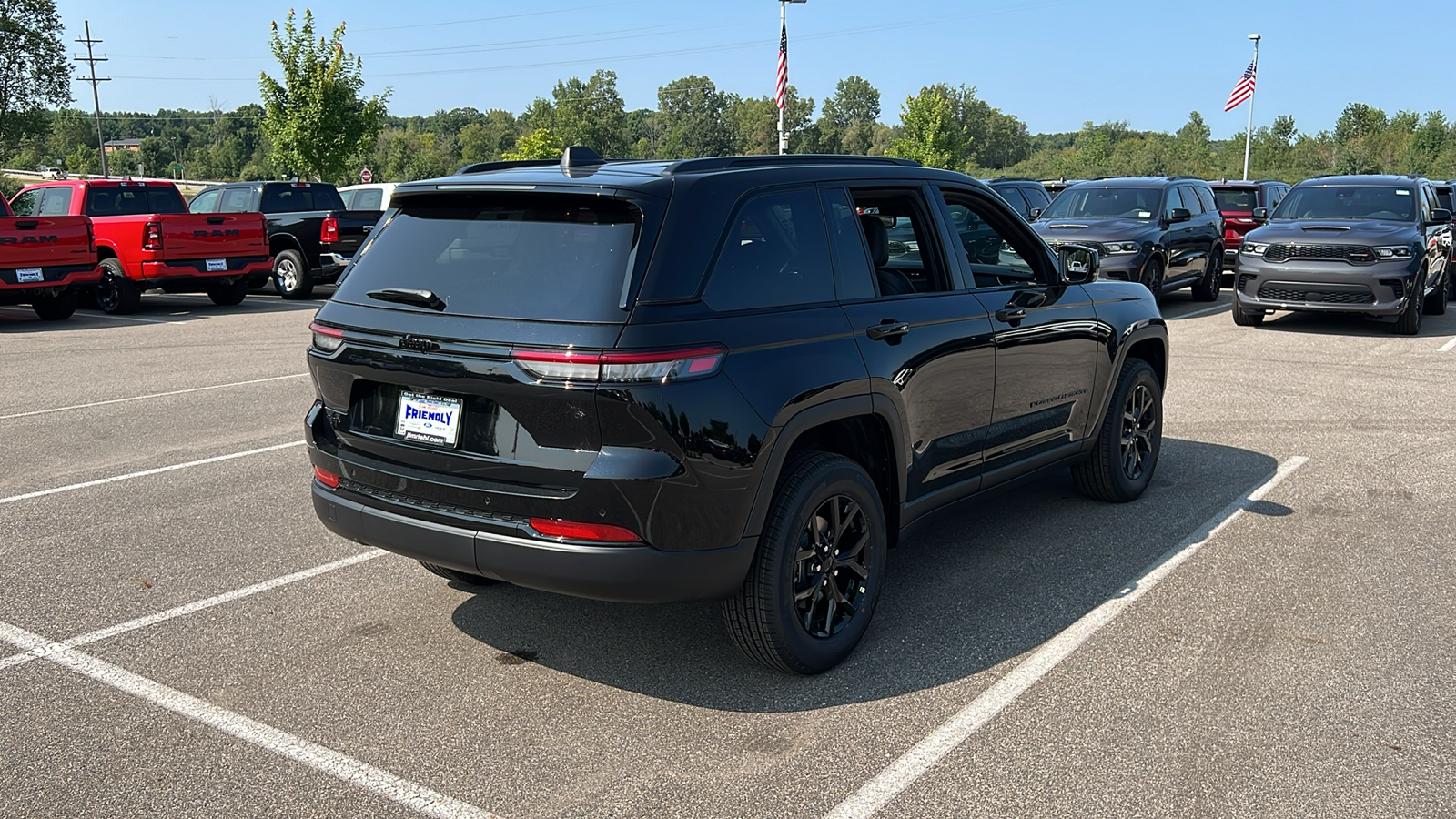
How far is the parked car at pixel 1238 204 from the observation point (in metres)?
21.0

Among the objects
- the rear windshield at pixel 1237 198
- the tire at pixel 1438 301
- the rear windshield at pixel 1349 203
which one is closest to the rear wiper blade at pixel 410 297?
the rear windshield at pixel 1349 203

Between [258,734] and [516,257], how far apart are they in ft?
5.66

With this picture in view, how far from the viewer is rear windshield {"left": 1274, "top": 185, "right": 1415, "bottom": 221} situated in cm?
1506

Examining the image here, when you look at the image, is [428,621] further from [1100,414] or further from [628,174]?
[1100,414]

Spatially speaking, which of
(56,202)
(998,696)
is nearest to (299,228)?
(56,202)

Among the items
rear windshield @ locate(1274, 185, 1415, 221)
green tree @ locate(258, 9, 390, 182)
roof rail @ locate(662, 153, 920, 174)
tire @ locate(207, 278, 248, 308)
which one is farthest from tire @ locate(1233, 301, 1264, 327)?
green tree @ locate(258, 9, 390, 182)

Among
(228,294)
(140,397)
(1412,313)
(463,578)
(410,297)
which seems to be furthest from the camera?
(228,294)

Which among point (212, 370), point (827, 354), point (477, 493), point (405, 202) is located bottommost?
point (212, 370)

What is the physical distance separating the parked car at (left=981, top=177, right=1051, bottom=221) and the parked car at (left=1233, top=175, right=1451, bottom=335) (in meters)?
5.46

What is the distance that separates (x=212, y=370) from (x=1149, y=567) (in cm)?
941

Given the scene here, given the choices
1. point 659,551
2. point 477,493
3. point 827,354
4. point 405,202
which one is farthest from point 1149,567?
point 405,202

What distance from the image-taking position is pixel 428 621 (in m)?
4.71

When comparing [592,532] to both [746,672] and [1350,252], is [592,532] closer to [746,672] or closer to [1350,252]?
[746,672]

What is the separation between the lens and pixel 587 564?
3.65 m
